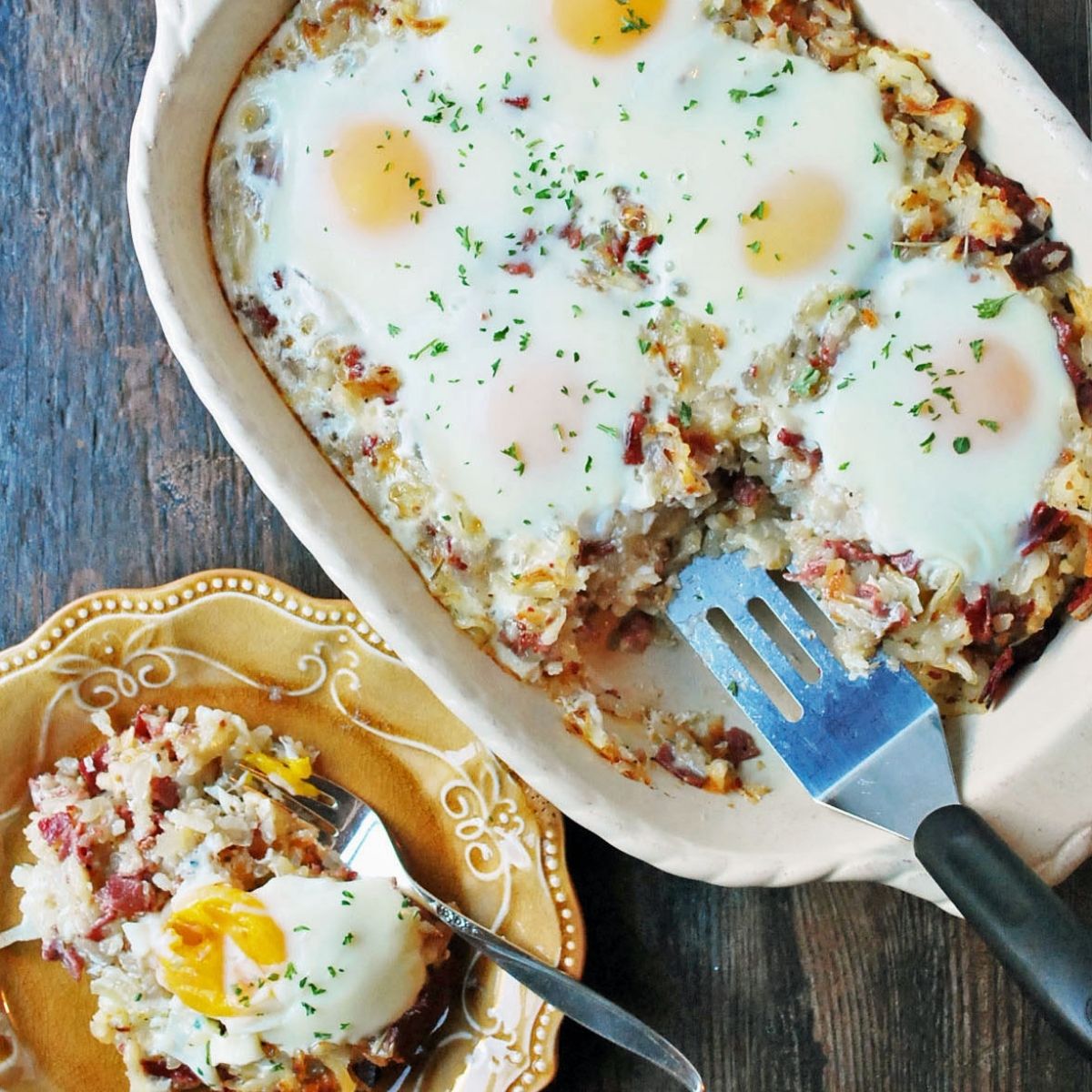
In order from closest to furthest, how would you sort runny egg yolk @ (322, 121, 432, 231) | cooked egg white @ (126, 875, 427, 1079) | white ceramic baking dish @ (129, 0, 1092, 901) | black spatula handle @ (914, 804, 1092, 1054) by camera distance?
1. black spatula handle @ (914, 804, 1092, 1054)
2. white ceramic baking dish @ (129, 0, 1092, 901)
3. runny egg yolk @ (322, 121, 432, 231)
4. cooked egg white @ (126, 875, 427, 1079)

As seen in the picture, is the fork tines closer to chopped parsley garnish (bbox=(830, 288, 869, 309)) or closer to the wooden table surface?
the wooden table surface

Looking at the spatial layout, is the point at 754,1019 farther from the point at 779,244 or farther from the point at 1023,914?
the point at 779,244

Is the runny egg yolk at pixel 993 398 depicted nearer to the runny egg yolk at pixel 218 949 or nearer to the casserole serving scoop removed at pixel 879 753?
the casserole serving scoop removed at pixel 879 753

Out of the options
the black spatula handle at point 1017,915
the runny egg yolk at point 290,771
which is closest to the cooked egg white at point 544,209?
the runny egg yolk at point 290,771

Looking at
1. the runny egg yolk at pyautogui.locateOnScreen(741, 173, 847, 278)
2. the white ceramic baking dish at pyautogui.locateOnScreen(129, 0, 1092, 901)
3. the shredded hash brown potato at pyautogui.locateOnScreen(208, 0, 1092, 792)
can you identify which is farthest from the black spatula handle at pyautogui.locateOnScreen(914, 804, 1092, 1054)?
the runny egg yolk at pyautogui.locateOnScreen(741, 173, 847, 278)

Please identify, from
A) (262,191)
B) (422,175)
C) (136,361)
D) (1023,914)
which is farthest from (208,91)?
(1023,914)
